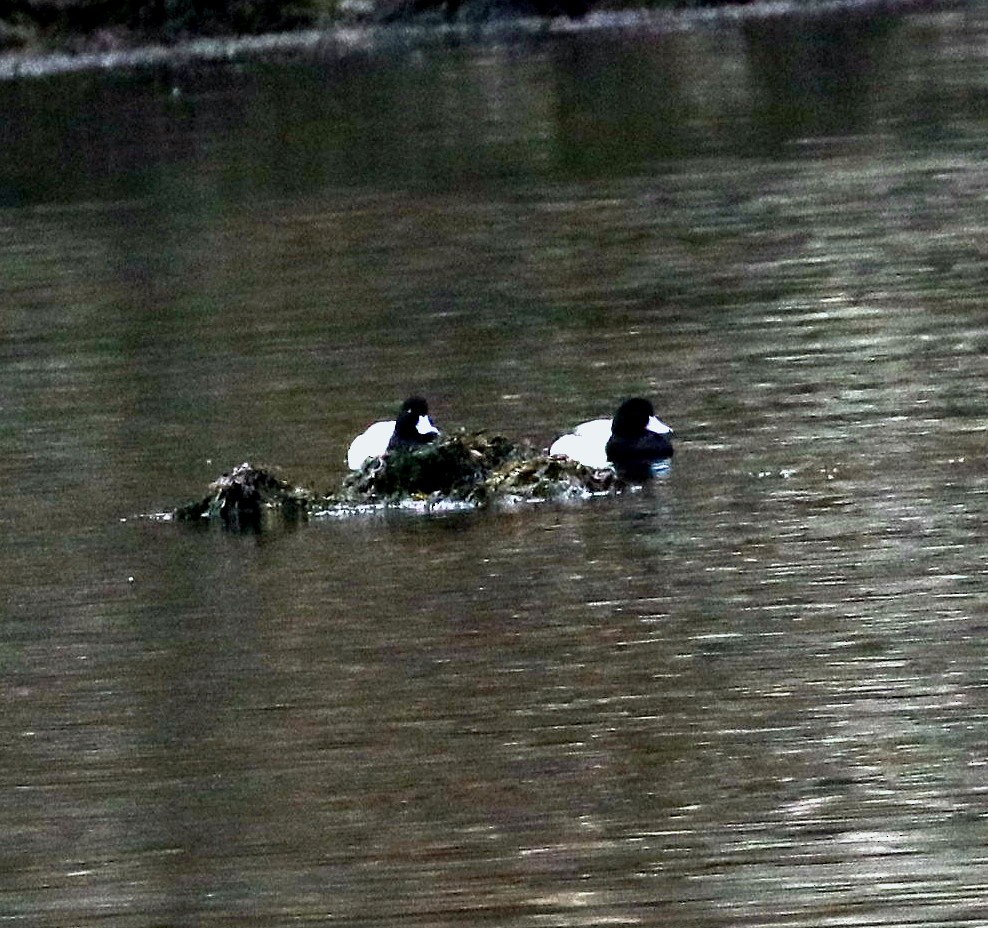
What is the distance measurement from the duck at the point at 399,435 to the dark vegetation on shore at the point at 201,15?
1385 inches

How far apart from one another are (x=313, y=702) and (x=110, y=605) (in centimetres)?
190

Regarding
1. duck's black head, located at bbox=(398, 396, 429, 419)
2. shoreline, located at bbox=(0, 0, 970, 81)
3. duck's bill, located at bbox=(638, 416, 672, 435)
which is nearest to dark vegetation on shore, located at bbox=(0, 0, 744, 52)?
shoreline, located at bbox=(0, 0, 970, 81)

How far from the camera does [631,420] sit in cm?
1370

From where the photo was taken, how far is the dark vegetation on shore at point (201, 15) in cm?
4844

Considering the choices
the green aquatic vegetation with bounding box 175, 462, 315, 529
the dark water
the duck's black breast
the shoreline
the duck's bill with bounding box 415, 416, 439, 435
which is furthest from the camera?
the shoreline

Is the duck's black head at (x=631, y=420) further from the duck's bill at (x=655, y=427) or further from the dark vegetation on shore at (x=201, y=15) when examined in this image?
the dark vegetation on shore at (x=201, y=15)

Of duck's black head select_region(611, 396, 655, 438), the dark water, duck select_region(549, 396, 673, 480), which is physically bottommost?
the dark water

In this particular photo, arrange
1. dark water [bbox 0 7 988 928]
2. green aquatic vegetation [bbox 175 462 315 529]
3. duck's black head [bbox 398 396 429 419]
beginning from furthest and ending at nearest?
duck's black head [bbox 398 396 429 419]
green aquatic vegetation [bbox 175 462 315 529]
dark water [bbox 0 7 988 928]

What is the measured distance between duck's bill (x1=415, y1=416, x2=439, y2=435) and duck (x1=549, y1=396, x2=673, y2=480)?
A: 0.58m

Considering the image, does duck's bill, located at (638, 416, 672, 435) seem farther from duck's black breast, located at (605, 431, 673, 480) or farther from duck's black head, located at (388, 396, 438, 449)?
duck's black head, located at (388, 396, 438, 449)

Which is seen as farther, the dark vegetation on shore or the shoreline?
the dark vegetation on shore

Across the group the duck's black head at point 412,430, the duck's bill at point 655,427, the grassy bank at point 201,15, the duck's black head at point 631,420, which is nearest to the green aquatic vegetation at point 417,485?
the duck's black head at point 412,430

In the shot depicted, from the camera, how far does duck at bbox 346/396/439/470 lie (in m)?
13.6

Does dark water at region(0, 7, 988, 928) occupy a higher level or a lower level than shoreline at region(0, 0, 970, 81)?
lower
